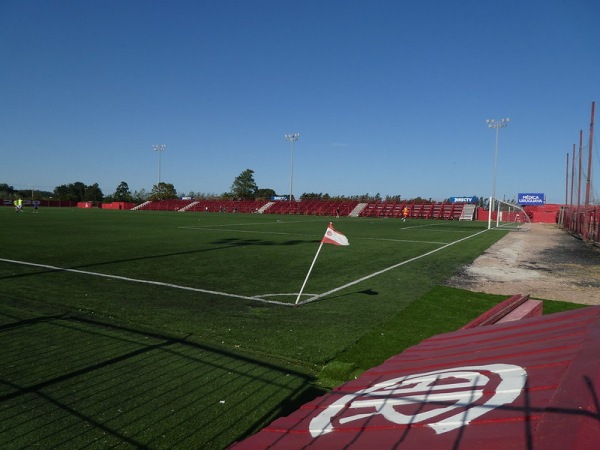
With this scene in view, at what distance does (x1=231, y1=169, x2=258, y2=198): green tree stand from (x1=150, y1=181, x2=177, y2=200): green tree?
15.4 m

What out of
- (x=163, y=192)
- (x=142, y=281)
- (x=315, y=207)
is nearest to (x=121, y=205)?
(x=163, y=192)

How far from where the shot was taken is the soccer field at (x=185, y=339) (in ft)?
11.8

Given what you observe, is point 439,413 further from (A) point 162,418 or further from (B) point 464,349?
(A) point 162,418

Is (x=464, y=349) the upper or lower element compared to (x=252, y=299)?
upper

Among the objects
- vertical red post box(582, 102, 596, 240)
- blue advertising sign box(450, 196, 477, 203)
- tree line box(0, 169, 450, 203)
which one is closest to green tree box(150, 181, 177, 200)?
tree line box(0, 169, 450, 203)

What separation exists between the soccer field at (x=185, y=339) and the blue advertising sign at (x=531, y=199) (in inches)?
2952

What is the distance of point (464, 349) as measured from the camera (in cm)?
360

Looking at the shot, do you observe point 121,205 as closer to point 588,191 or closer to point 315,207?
point 315,207

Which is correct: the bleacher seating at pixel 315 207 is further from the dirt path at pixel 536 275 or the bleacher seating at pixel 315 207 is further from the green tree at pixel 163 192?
the dirt path at pixel 536 275

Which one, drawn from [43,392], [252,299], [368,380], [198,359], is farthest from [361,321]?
[43,392]

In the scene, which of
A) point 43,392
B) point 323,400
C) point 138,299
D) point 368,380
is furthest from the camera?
point 138,299

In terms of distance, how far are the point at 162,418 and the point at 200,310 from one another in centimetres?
352

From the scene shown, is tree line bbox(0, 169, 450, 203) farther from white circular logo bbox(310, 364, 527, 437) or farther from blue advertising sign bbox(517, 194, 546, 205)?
white circular logo bbox(310, 364, 527, 437)

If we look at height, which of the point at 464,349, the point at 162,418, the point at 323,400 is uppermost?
the point at 464,349
